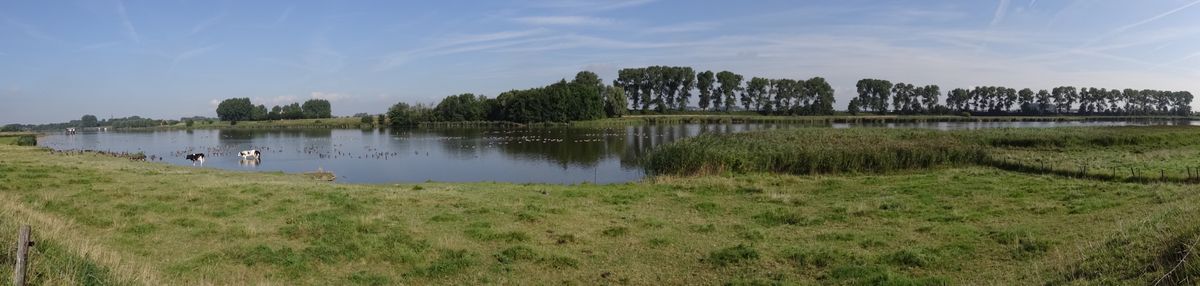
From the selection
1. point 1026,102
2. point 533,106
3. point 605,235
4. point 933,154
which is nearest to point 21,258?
point 605,235

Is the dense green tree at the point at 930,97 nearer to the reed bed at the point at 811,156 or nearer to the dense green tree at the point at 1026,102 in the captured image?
the dense green tree at the point at 1026,102

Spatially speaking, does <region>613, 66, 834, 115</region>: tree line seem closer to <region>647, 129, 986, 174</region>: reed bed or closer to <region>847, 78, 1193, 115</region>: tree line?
<region>847, 78, 1193, 115</region>: tree line

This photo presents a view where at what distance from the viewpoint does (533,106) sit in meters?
136

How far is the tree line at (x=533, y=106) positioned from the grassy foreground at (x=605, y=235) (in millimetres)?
113805

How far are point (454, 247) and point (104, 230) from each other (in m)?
7.86

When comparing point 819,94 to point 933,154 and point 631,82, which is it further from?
point 933,154

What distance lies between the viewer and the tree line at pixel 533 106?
135m

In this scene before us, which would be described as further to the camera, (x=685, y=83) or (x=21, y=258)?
(x=685, y=83)

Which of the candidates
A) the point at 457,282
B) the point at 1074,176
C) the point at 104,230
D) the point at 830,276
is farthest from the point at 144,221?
the point at 1074,176

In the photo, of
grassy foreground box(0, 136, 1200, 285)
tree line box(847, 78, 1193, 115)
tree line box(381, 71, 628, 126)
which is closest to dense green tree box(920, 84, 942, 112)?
tree line box(847, 78, 1193, 115)

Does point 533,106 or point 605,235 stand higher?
point 533,106

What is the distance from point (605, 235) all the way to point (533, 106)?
12235 cm

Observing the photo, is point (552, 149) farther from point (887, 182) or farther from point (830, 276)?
point (830, 276)

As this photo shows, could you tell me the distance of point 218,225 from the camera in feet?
47.6
